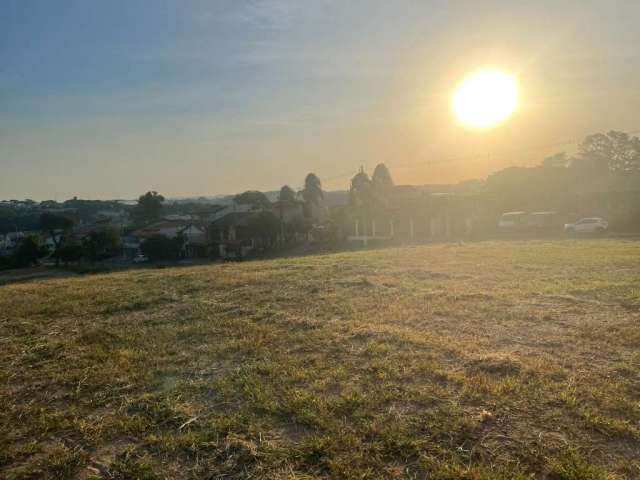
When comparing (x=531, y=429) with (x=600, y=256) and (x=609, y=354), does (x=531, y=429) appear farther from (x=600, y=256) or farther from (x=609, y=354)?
(x=600, y=256)

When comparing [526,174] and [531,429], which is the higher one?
[526,174]

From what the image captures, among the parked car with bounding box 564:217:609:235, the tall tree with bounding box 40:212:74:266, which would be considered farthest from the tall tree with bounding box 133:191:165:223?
the parked car with bounding box 564:217:609:235

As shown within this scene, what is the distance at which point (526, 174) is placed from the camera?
4159 cm

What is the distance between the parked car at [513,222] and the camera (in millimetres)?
29938

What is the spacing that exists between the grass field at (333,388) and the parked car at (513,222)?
23597 mm

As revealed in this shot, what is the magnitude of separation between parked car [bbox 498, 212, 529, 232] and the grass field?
77.4 ft

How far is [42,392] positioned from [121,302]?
4.76 meters

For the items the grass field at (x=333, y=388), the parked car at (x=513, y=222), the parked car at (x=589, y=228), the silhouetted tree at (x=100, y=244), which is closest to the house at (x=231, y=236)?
the silhouetted tree at (x=100, y=244)

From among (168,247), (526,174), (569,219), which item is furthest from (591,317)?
(526,174)

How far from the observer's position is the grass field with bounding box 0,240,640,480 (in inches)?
112

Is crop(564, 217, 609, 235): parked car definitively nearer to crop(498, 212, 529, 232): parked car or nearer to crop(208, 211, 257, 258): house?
crop(498, 212, 529, 232): parked car

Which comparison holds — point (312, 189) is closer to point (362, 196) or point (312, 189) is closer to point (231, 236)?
point (362, 196)

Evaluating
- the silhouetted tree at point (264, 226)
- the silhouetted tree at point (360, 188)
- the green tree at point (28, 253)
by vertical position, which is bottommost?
the green tree at point (28, 253)

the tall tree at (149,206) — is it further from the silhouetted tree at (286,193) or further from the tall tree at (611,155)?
the tall tree at (611,155)
